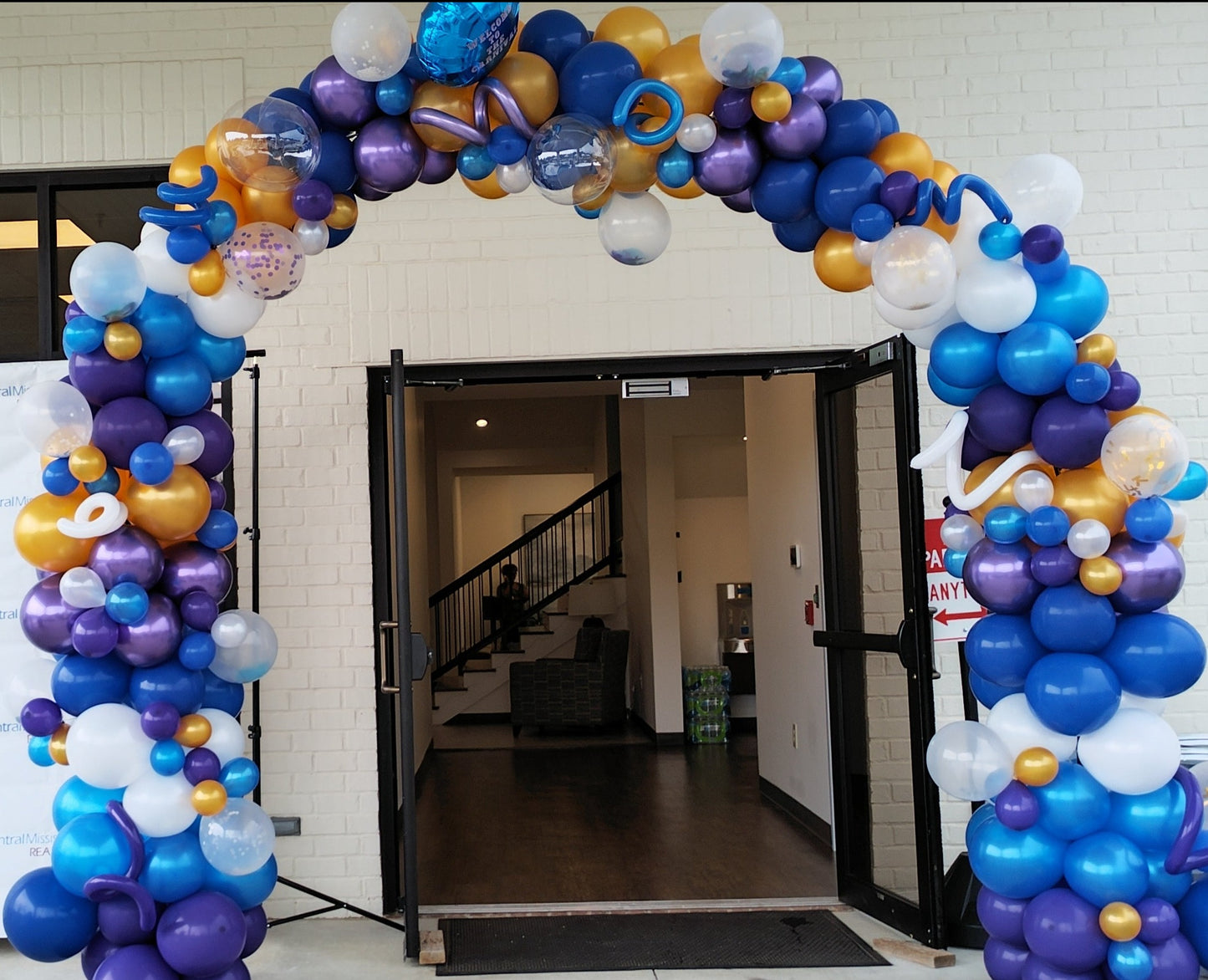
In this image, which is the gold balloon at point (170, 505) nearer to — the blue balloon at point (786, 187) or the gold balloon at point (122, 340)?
the gold balloon at point (122, 340)

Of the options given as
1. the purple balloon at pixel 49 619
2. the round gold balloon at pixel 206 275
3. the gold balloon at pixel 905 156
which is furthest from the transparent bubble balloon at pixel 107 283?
the gold balloon at pixel 905 156

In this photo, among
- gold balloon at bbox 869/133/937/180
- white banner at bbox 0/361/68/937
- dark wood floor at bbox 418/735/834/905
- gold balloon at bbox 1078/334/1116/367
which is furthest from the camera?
dark wood floor at bbox 418/735/834/905

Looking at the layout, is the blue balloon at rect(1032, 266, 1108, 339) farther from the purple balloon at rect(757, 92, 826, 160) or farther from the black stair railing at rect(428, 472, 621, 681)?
the black stair railing at rect(428, 472, 621, 681)

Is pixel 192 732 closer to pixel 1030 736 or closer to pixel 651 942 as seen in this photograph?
pixel 1030 736

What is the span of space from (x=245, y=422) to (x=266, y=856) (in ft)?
7.41

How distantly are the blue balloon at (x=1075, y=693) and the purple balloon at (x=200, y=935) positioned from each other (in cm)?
177

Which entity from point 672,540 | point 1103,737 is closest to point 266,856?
point 1103,737

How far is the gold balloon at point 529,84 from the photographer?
2.53 metres

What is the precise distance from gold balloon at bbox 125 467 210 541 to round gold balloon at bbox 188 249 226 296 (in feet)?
1.33

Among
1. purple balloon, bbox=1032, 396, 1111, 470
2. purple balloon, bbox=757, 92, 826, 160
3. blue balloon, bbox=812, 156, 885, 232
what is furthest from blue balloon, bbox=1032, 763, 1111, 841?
purple balloon, bbox=757, 92, 826, 160

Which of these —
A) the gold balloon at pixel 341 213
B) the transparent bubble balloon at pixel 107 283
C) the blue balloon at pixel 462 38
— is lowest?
the transparent bubble balloon at pixel 107 283

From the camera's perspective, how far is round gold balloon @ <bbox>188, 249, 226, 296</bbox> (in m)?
2.52

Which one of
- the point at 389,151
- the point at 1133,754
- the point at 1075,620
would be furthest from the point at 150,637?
the point at 1133,754

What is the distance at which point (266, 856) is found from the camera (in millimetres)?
2510
